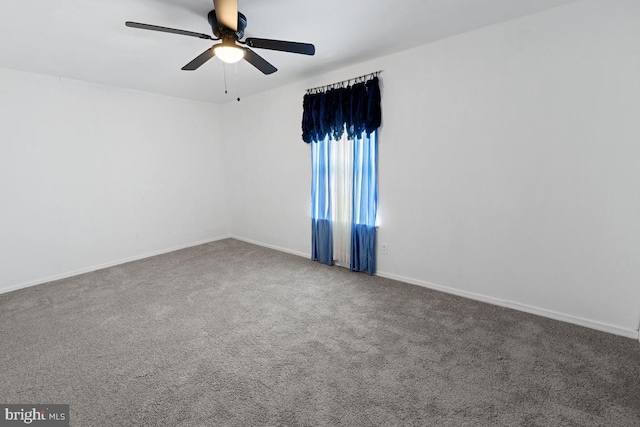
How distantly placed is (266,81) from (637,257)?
4230 mm

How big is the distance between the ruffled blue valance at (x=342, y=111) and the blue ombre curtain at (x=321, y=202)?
0.19 metres

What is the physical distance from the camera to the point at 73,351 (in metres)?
2.18

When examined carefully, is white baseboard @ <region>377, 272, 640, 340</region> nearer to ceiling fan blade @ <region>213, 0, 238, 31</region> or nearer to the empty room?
the empty room

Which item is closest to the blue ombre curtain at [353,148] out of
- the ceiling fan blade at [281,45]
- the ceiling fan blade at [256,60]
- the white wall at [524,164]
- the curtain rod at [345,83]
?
the curtain rod at [345,83]

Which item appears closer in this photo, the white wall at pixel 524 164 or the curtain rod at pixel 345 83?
the white wall at pixel 524 164

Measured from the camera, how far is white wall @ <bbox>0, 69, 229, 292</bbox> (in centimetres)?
330

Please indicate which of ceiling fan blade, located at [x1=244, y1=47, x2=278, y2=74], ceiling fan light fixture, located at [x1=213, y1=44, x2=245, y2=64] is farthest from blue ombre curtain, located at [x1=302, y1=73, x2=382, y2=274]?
ceiling fan light fixture, located at [x1=213, y1=44, x2=245, y2=64]

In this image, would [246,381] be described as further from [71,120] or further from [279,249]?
[71,120]

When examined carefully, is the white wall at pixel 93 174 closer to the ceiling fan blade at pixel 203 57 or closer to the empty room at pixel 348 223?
the empty room at pixel 348 223

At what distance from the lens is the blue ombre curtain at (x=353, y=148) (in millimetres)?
3258

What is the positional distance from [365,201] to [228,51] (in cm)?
212

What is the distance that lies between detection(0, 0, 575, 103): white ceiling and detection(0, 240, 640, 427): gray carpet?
2.55 m

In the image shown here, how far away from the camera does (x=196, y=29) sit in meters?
2.40

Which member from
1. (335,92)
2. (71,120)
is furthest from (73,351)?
(335,92)
